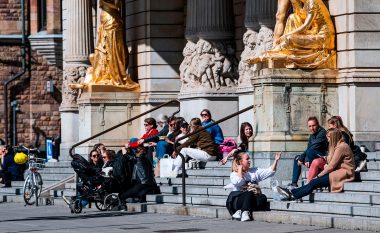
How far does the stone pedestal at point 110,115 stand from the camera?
4100 centimetres

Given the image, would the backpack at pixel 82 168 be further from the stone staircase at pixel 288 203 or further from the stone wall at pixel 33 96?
the stone wall at pixel 33 96

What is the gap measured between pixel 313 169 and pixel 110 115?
14.3 metres

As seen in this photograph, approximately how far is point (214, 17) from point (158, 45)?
419cm

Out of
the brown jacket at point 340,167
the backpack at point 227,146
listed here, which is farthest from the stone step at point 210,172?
the brown jacket at point 340,167

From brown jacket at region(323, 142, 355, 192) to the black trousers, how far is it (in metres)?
1.20

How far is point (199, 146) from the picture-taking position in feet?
109

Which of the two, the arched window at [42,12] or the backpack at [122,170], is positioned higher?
the arched window at [42,12]

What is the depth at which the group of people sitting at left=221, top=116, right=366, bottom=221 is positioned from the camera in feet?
87.8

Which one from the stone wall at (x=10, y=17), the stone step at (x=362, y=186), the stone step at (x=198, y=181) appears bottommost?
the stone step at (x=198, y=181)

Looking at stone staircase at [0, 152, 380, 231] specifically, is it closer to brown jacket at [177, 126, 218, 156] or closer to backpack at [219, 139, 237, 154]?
brown jacket at [177, 126, 218, 156]

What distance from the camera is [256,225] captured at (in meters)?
26.4

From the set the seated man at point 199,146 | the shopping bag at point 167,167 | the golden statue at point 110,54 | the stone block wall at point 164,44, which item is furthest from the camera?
the golden statue at point 110,54

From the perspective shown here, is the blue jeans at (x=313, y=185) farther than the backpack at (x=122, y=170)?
No

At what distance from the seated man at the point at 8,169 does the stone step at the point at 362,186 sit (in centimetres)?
1499
